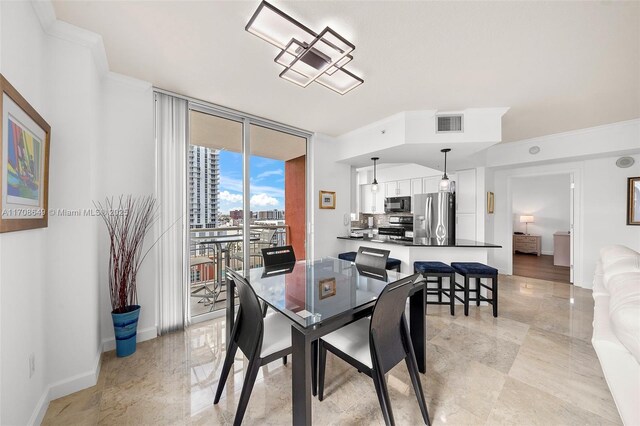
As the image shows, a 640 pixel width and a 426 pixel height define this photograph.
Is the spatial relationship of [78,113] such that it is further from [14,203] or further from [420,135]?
[420,135]

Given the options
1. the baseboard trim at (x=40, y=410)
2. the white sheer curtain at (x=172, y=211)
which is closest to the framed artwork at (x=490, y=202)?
the white sheer curtain at (x=172, y=211)

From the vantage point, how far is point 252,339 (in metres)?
1.48

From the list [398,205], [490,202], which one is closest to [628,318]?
[490,202]

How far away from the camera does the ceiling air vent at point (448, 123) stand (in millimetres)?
3111

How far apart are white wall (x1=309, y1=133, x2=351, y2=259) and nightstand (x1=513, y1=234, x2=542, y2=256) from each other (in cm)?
641

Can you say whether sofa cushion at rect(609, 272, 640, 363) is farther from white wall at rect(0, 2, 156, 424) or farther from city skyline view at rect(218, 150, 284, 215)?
city skyline view at rect(218, 150, 284, 215)

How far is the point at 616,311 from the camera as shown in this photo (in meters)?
1.16

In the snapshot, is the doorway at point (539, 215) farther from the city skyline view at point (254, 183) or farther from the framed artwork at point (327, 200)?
the city skyline view at point (254, 183)

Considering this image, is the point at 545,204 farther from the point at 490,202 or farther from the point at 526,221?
the point at 490,202

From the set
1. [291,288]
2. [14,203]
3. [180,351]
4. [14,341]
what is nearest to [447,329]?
[291,288]

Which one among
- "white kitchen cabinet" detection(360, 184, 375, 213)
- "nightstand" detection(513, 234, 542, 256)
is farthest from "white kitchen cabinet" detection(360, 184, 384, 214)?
"nightstand" detection(513, 234, 542, 256)

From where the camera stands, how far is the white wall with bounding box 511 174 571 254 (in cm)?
703

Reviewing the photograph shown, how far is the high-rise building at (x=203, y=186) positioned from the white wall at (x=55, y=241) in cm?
85

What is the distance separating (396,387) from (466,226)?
161 inches
